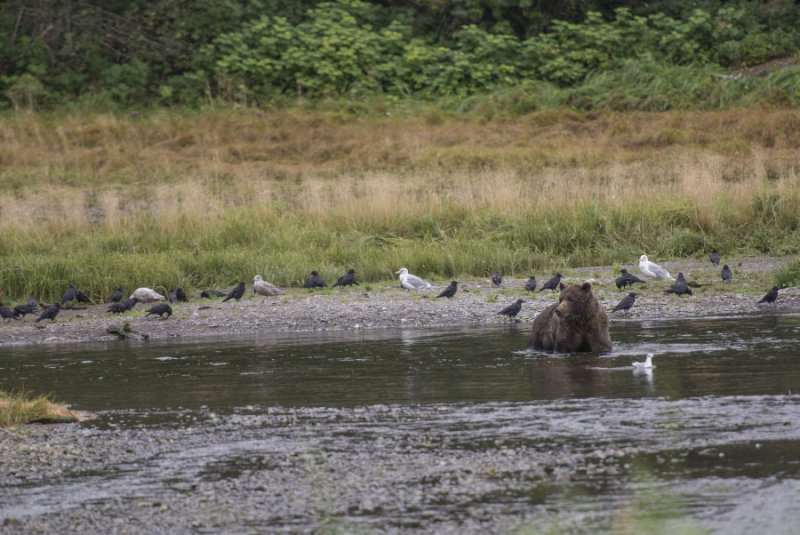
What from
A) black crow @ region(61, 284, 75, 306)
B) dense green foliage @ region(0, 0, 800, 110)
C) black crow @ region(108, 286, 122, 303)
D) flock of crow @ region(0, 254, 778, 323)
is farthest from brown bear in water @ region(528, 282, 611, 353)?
dense green foliage @ region(0, 0, 800, 110)

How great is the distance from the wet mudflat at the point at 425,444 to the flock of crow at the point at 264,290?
4.33 metres

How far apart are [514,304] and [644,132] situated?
1620 cm

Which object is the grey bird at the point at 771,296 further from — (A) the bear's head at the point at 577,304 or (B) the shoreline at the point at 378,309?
(A) the bear's head at the point at 577,304

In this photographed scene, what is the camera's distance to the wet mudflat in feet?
19.5

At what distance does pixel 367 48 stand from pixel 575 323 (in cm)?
2902

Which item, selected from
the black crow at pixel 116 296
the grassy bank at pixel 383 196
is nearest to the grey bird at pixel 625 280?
the grassy bank at pixel 383 196

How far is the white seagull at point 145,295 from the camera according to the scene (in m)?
17.5

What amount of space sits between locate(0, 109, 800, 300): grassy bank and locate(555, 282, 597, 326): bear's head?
28.3 feet

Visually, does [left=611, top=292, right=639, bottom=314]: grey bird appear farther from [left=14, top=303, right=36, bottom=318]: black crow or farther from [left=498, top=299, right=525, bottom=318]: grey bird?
[left=14, top=303, right=36, bottom=318]: black crow

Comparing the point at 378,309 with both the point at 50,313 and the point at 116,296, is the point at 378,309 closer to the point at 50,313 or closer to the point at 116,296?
the point at 116,296

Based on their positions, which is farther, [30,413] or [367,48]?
[367,48]

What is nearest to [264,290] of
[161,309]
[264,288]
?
[264,288]

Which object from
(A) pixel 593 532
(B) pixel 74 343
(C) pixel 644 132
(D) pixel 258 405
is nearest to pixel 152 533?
(A) pixel 593 532

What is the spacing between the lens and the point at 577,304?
1076cm
